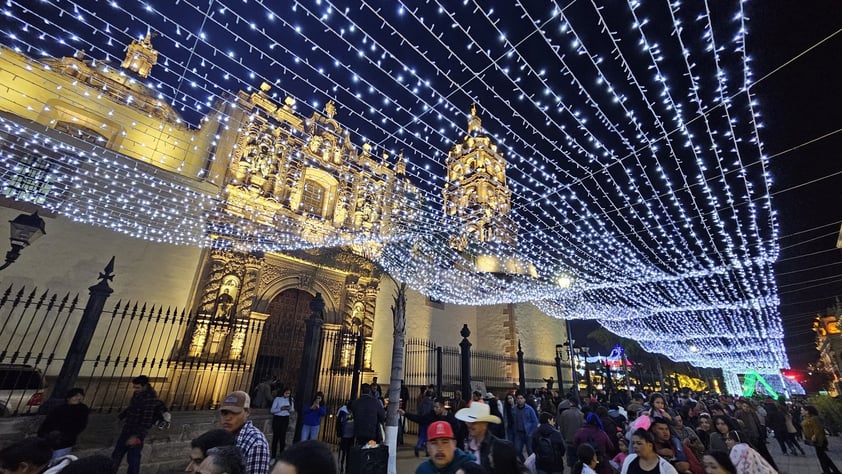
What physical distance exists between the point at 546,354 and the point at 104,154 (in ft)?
80.5

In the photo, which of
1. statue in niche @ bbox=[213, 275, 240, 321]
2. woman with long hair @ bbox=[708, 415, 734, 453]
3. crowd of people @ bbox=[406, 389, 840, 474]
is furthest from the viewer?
statue in niche @ bbox=[213, 275, 240, 321]

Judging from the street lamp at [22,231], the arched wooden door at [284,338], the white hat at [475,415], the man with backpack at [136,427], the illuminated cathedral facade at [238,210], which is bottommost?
the man with backpack at [136,427]

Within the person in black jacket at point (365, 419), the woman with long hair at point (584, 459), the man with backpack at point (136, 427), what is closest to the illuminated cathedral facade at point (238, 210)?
the man with backpack at point (136, 427)

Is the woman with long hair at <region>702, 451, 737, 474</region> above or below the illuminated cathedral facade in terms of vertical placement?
below

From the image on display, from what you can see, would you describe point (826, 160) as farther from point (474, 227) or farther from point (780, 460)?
point (474, 227)

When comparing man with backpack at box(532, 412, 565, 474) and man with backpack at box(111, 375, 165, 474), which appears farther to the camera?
man with backpack at box(111, 375, 165, 474)

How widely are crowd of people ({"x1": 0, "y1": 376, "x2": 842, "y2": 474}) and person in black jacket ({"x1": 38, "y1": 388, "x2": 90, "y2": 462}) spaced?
0.4 inches

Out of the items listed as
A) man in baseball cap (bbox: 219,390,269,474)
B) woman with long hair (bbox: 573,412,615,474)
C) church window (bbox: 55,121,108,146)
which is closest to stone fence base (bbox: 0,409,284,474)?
man in baseball cap (bbox: 219,390,269,474)

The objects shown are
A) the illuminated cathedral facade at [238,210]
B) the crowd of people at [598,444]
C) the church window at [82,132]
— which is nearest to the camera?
the crowd of people at [598,444]

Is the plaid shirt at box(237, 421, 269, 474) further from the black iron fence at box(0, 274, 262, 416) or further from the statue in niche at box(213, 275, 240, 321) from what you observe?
the statue in niche at box(213, 275, 240, 321)

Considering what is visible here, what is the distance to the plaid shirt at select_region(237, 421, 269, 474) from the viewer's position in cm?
273

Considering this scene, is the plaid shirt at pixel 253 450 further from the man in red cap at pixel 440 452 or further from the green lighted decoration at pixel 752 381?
the green lighted decoration at pixel 752 381

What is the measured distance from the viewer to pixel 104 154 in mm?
10320

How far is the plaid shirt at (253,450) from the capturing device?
273cm
